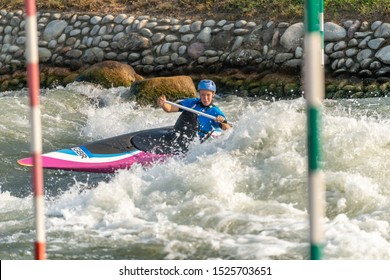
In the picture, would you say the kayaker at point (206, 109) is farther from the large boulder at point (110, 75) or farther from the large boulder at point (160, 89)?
the large boulder at point (110, 75)

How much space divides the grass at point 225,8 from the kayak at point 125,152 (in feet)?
15.2

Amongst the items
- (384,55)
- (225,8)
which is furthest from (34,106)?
(225,8)

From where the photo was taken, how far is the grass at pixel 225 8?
1323 cm

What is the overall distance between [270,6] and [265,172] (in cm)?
650

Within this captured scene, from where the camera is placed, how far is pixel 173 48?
13969mm

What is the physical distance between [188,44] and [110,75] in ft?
4.10

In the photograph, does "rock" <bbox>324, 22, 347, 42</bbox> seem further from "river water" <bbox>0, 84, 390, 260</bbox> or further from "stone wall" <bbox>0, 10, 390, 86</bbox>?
"river water" <bbox>0, 84, 390, 260</bbox>

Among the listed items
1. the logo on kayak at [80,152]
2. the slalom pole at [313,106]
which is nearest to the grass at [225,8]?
the logo on kayak at [80,152]

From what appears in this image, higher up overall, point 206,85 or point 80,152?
point 206,85

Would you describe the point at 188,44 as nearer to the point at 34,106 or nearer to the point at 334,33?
the point at 334,33

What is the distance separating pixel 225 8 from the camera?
1419 cm

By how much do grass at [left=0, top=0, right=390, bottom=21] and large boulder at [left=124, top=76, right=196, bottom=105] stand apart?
1.85 m
